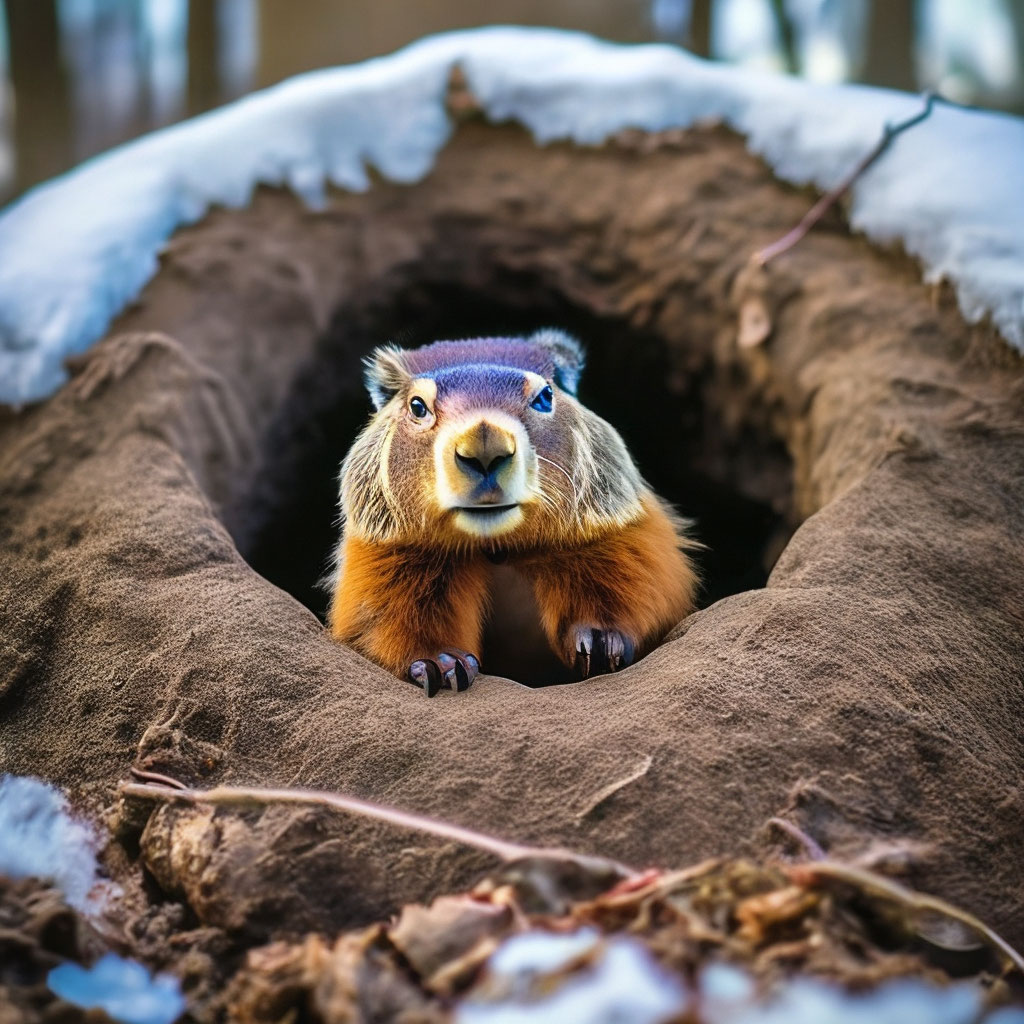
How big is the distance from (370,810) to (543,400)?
1.70 meters

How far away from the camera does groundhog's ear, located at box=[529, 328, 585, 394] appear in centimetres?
419

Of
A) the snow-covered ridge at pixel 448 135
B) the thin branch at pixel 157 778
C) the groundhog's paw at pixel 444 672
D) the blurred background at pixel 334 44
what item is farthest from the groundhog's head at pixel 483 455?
the blurred background at pixel 334 44

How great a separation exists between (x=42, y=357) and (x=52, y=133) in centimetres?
621

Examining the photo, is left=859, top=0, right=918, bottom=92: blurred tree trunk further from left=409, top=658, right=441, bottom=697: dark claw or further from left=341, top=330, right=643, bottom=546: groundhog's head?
left=409, top=658, right=441, bottom=697: dark claw

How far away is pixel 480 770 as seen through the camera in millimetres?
2789

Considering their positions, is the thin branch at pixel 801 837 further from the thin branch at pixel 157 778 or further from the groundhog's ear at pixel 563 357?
the groundhog's ear at pixel 563 357

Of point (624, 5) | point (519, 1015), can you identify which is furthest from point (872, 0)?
point (519, 1015)

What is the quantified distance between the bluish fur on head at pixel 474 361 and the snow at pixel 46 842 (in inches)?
73.0

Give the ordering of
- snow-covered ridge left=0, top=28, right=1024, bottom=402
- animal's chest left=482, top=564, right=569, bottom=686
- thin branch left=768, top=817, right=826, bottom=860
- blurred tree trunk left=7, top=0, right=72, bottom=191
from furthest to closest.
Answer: blurred tree trunk left=7, top=0, right=72, bottom=191, snow-covered ridge left=0, top=28, right=1024, bottom=402, animal's chest left=482, top=564, right=569, bottom=686, thin branch left=768, top=817, right=826, bottom=860

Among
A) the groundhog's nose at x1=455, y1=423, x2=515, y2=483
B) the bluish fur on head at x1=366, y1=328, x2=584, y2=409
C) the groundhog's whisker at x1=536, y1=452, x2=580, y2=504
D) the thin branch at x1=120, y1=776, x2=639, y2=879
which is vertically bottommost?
the thin branch at x1=120, y1=776, x2=639, y2=879

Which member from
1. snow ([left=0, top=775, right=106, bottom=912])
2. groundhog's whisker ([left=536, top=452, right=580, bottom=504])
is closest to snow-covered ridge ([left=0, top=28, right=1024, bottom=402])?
groundhog's whisker ([left=536, top=452, right=580, bottom=504])

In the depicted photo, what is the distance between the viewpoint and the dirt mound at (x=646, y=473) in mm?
2660

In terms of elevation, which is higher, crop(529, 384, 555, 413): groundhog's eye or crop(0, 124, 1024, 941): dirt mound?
crop(529, 384, 555, 413): groundhog's eye

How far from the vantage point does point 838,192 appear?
516 centimetres
